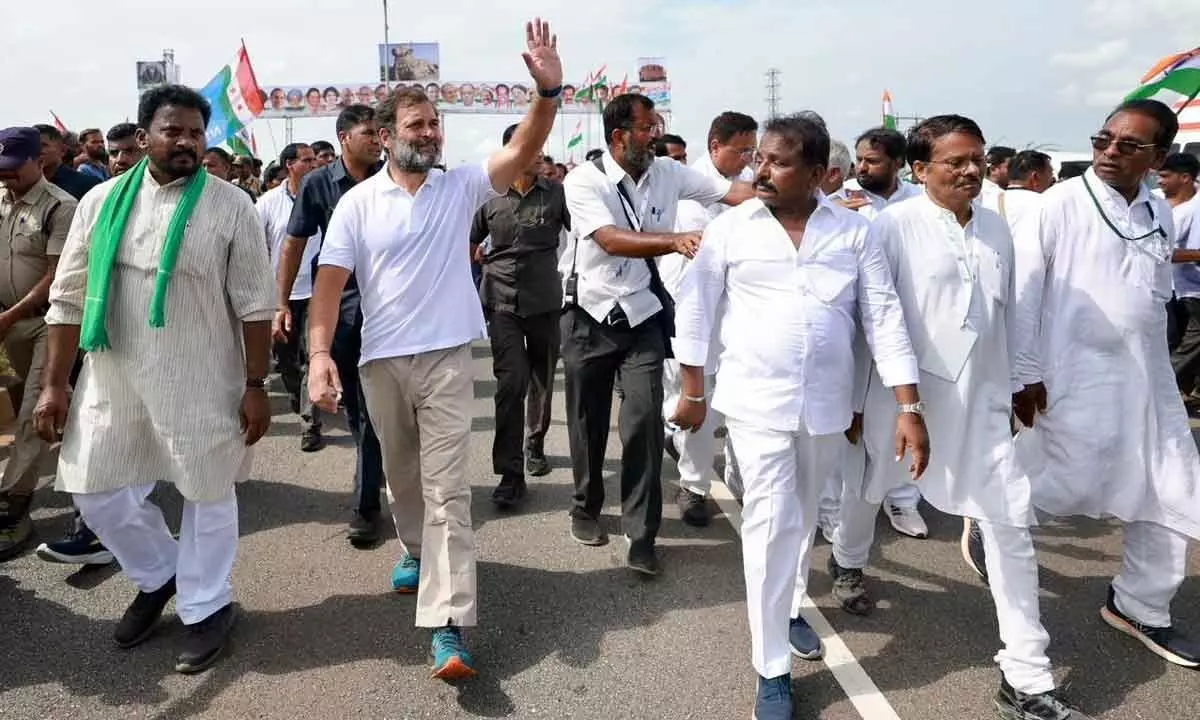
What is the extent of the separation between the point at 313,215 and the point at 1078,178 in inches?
138

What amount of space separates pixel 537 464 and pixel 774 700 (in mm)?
2923

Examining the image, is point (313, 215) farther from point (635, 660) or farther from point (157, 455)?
point (635, 660)

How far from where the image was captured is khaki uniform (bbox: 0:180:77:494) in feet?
13.4

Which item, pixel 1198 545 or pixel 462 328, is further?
pixel 1198 545

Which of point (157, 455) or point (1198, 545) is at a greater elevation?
point (157, 455)

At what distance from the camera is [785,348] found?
276 centimetres

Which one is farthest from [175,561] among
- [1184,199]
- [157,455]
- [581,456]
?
[1184,199]

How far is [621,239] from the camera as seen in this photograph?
357cm

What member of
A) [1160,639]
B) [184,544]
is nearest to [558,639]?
[184,544]

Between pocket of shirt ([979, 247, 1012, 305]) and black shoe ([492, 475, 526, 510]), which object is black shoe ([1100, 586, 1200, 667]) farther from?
black shoe ([492, 475, 526, 510])

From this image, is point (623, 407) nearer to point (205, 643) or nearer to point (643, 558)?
point (643, 558)

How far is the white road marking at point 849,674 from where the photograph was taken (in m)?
2.77

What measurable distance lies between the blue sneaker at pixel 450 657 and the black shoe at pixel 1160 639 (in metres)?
2.55

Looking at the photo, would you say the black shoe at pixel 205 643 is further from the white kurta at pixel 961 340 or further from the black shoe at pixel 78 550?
the white kurta at pixel 961 340
